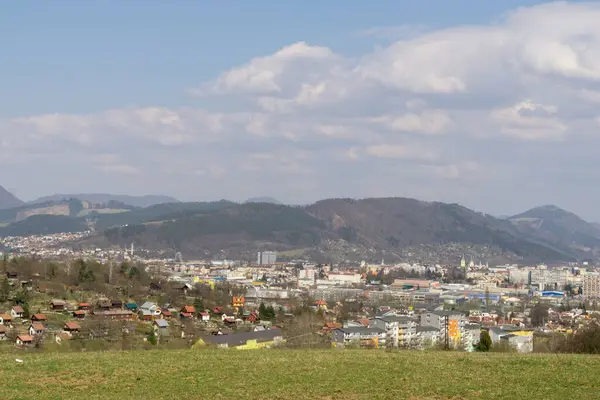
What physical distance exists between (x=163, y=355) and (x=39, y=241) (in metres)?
194

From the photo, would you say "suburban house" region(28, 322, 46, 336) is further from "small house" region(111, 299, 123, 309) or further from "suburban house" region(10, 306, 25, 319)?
"small house" region(111, 299, 123, 309)

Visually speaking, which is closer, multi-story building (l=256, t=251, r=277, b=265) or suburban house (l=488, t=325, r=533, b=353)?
suburban house (l=488, t=325, r=533, b=353)

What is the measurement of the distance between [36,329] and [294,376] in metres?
27.1

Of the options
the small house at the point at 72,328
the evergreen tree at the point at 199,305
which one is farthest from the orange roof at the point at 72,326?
the evergreen tree at the point at 199,305

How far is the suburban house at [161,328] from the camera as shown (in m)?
40.8

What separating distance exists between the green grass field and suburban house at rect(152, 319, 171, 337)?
82.7ft

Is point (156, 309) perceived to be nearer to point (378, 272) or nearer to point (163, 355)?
point (163, 355)

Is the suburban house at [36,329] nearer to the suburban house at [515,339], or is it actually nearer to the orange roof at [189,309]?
the orange roof at [189,309]

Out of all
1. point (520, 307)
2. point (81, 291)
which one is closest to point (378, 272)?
point (520, 307)

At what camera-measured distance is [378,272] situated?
156 m

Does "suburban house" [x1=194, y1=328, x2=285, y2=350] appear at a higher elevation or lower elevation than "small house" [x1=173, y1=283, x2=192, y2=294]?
lower

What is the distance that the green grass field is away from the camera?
11891 millimetres

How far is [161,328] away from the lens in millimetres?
42906

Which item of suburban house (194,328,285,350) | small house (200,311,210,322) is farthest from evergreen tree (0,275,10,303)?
suburban house (194,328,285,350)
